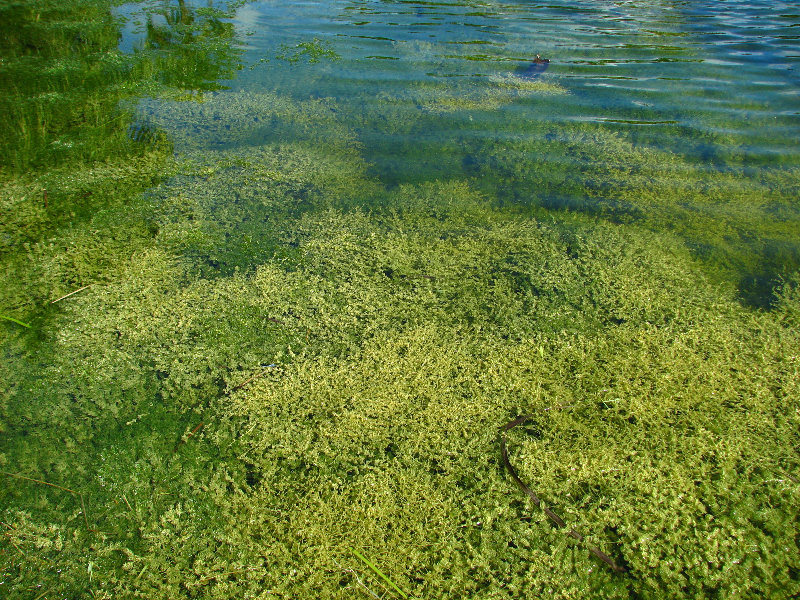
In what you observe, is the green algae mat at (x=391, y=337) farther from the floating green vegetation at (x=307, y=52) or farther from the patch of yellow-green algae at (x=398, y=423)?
the floating green vegetation at (x=307, y=52)

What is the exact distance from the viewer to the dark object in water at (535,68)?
3594 mm

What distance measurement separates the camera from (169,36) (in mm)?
3873

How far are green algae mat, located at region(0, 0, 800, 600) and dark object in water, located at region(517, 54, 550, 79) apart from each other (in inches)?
9.9

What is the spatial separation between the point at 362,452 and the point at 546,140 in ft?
7.19

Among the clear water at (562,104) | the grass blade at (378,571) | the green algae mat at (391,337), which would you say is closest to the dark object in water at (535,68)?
the clear water at (562,104)

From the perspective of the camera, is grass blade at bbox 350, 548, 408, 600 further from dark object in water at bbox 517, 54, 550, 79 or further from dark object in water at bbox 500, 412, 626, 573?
dark object in water at bbox 517, 54, 550, 79

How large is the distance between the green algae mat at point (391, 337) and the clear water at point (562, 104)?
0.03 metres

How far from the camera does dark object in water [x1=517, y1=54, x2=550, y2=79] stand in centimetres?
359

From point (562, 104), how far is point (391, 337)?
91.6 inches

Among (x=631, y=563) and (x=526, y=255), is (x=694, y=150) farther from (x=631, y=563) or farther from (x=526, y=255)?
(x=631, y=563)

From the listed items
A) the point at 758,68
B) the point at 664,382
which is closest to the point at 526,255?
the point at 664,382

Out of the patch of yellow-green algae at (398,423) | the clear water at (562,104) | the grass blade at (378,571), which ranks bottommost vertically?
the grass blade at (378,571)

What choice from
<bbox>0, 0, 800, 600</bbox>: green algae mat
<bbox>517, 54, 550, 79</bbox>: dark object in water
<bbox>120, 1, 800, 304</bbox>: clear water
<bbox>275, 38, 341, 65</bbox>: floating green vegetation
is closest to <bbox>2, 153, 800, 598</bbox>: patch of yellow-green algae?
<bbox>0, 0, 800, 600</bbox>: green algae mat

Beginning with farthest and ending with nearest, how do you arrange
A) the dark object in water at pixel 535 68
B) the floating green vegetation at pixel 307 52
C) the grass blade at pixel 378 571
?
the floating green vegetation at pixel 307 52
the dark object in water at pixel 535 68
the grass blade at pixel 378 571
